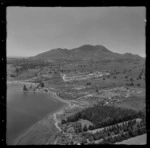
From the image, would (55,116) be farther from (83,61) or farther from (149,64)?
(149,64)

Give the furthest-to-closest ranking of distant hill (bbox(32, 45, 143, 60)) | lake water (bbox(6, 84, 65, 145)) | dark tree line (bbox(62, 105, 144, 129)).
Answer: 1. distant hill (bbox(32, 45, 143, 60))
2. lake water (bbox(6, 84, 65, 145))
3. dark tree line (bbox(62, 105, 144, 129))

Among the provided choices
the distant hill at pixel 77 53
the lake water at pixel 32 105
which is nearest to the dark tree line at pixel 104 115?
the lake water at pixel 32 105

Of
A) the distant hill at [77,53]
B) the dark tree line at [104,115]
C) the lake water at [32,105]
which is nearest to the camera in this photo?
the dark tree line at [104,115]

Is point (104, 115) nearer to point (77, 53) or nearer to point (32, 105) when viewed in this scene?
point (77, 53)

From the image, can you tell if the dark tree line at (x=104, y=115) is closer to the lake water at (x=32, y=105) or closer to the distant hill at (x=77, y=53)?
the lake water at (x=32, y=105)

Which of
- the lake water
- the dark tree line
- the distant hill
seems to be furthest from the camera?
the distant hill

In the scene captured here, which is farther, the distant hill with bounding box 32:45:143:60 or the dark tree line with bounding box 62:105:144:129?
the distant hill with bounding box 32:45:143:60

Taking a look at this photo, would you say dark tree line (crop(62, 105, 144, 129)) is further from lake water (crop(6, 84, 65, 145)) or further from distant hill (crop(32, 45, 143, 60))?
distant hill (crop(32, 45, 143, 60))

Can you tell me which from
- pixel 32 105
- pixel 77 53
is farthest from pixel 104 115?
pixel 32 105

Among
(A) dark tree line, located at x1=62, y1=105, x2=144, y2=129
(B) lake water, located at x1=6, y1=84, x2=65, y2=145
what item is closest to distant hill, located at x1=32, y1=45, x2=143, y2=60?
(B) lake water, located at x1=6, y1=84, x2=65, y2=145

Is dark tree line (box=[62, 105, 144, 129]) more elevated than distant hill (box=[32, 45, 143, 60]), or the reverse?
distant hill (box=[32, 45, 143, 60])
